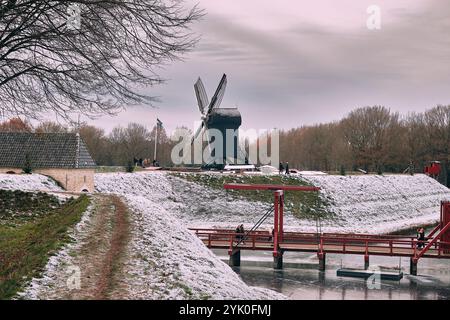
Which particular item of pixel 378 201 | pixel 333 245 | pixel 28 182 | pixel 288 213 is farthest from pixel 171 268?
pixel 378 201

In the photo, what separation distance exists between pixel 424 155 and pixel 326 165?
51.1ft

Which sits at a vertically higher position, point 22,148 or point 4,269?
point 22,148

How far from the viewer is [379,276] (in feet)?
93.5

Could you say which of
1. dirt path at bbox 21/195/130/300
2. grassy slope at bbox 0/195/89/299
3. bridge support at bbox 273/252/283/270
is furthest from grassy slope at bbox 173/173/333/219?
dirt path at bbox 21/195/130/300

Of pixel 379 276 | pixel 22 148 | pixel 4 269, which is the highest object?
pixel 22 148

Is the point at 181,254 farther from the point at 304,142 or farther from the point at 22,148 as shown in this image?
the point at 304,142

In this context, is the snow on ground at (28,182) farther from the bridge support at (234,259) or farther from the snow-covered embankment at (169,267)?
the snow-covered embankment at (169,267)

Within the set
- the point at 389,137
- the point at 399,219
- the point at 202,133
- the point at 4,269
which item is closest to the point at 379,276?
the point at 4,269

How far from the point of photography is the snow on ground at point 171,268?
1310cm

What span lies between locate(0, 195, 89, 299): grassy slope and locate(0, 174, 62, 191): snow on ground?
47.8 feet

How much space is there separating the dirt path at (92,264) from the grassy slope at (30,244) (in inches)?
14.4

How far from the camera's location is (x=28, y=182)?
37.8m
